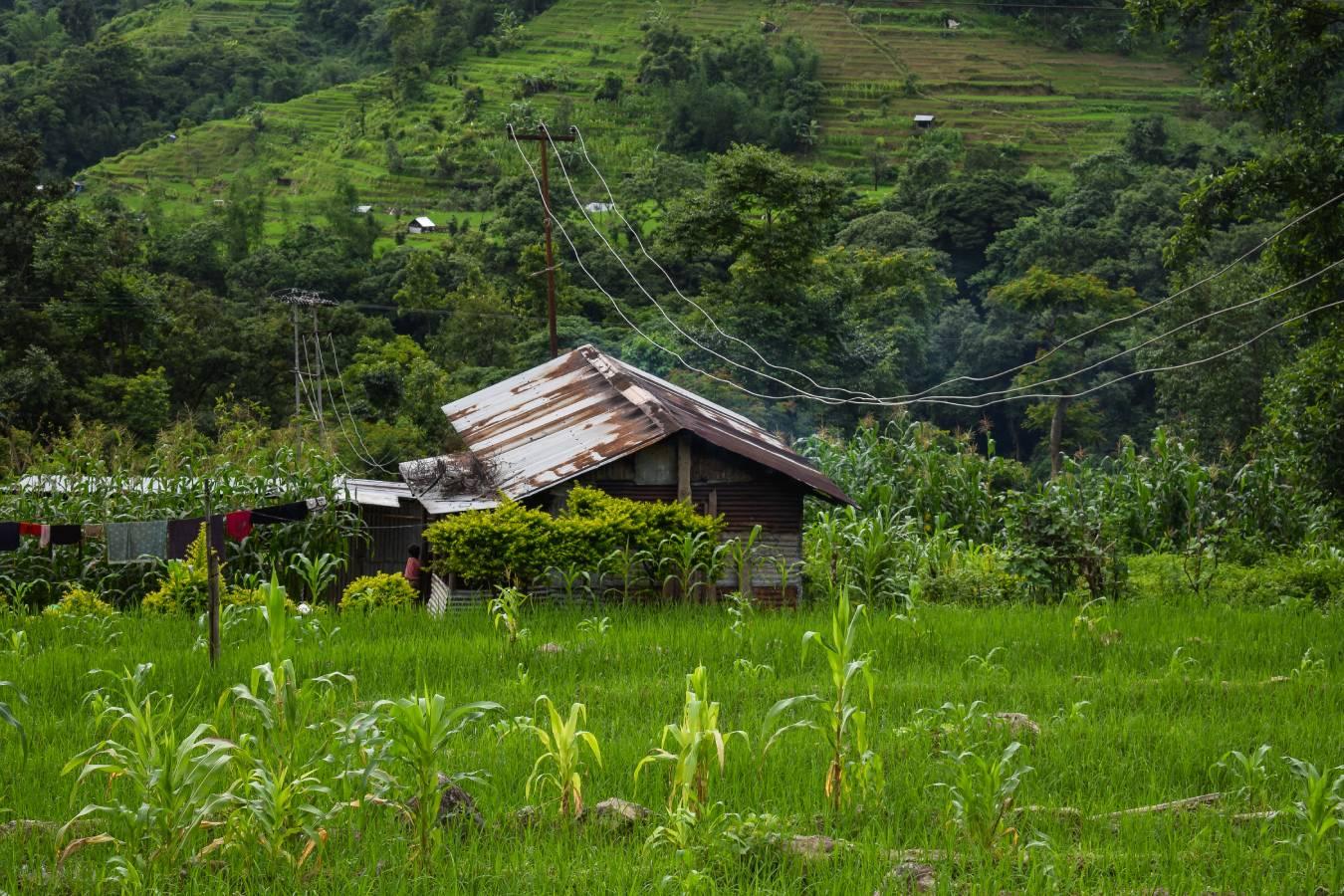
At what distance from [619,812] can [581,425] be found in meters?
9.37

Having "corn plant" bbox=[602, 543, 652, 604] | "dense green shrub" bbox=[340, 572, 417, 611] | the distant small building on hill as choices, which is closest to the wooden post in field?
"dense green shrub" bbox=[340, 572, 417, 611]

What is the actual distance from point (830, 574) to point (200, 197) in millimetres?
65082

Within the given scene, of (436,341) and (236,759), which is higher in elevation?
(436,341)

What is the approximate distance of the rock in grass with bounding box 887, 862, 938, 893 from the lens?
5.52m

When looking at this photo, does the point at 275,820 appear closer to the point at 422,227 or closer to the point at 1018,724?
the point at 1018,724

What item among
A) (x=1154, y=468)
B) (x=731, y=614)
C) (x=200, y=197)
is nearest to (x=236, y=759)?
(x=731, y=614)

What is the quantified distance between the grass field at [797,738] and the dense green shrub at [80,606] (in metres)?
0.33

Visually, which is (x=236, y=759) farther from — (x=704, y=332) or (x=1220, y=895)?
(x=704, y=332)

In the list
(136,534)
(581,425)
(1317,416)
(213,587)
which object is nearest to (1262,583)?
(1317,416)

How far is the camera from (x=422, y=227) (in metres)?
65.2

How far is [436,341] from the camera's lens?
4356cm

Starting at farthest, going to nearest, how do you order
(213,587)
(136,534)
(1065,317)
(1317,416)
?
(1065,317)
(1317,416)
(136,534)
(213,587)

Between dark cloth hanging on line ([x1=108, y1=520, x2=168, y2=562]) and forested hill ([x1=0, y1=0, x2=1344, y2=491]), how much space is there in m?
11.1

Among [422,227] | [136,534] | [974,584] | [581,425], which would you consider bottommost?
[974,584]
